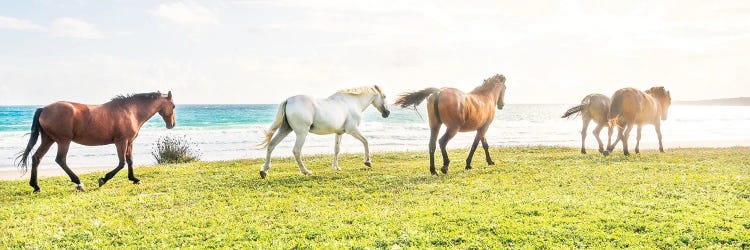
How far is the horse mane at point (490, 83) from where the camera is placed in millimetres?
12828

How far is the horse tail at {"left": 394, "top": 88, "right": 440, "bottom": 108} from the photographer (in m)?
11.7

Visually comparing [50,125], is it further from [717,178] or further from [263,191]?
[717,178]

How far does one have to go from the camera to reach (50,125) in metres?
9.44

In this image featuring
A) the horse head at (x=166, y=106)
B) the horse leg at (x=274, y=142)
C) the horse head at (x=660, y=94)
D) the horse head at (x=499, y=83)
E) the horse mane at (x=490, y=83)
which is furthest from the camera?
the horse head at (x=660, y=94)

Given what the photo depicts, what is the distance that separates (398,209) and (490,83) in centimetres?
603

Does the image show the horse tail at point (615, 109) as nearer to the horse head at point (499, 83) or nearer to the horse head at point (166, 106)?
the horse head at point (499, 83)

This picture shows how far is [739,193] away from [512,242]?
5033 millimetres

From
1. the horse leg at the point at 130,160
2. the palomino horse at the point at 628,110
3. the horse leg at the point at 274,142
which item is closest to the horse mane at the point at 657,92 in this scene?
the palomino horse at the point at 628,110

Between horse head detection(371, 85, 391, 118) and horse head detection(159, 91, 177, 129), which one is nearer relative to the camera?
horse head detection(159, 91, 177, 129)

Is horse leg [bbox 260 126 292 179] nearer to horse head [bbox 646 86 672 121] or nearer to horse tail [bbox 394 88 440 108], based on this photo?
horse tail [bbox 394 88 440 108]

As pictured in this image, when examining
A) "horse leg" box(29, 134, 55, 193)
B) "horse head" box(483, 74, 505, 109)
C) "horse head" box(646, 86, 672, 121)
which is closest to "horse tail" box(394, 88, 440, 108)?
"horse head" box(483, 74, 505, 109)

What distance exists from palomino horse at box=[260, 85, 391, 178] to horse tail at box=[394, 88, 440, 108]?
3.27ft

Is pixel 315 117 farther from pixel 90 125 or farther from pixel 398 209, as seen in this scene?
pixel 90 125

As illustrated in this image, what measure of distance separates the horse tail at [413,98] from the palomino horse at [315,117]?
1.00m
